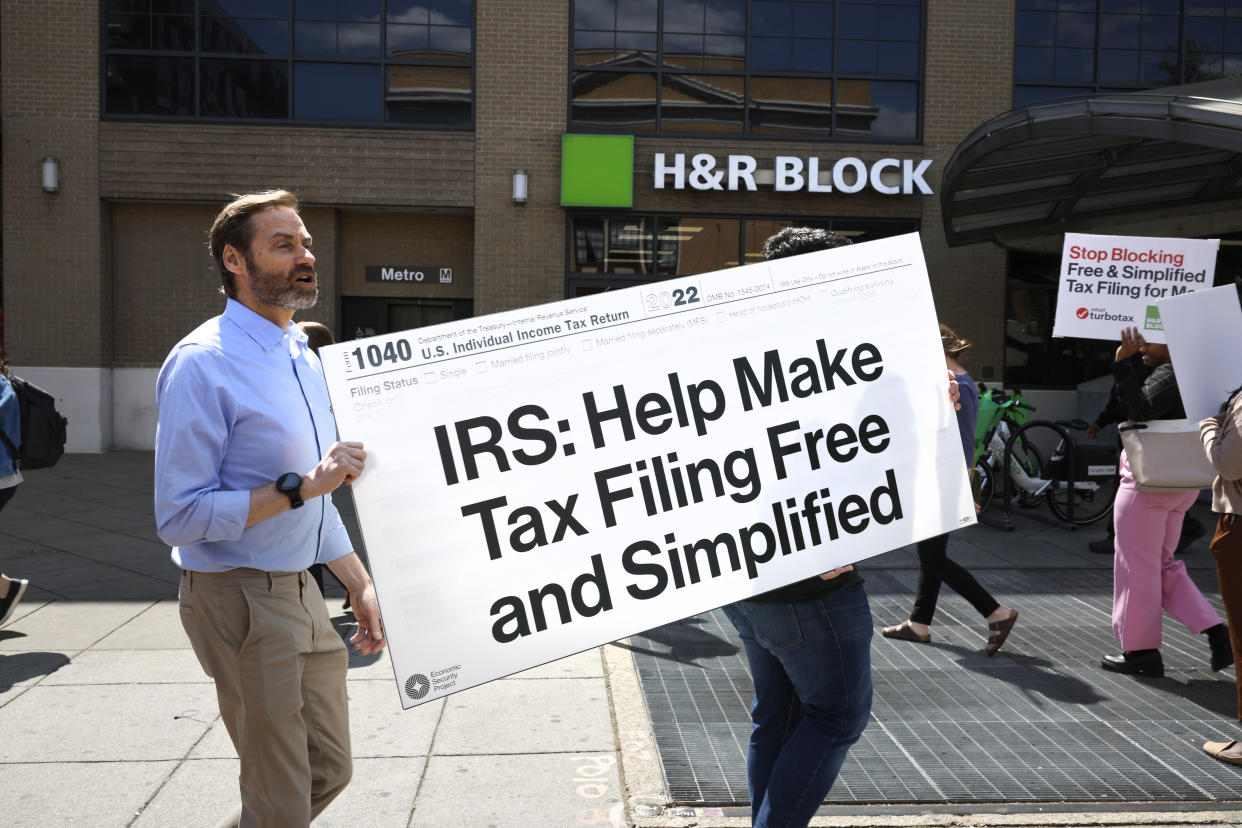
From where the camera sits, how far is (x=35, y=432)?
6.37 m

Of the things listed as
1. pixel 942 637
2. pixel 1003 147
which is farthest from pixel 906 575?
pixel 1003 147

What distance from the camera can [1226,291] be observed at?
181 inches

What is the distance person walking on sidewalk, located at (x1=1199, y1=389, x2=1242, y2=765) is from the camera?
13.6ft

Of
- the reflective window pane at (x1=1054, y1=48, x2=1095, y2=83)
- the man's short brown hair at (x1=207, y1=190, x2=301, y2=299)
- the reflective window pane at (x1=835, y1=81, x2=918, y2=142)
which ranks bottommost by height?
the man's short brown hair at (x1=207, y1=190, x2=301, y2=299)

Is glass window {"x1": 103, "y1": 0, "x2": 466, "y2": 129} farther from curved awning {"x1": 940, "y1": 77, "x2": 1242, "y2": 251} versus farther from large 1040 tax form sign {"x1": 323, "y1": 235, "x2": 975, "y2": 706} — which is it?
large 1040 tax form sign {"x1": 323, "y1": 235, "x2": 975, "y2": 706}

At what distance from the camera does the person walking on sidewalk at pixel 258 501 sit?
2.43 m

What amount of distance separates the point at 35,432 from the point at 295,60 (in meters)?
10.7

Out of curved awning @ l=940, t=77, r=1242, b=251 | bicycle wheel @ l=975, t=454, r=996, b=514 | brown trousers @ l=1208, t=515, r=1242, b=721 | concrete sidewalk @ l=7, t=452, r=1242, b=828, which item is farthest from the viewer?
bicycle wheel @ l=975, t=454, r=996, b=514

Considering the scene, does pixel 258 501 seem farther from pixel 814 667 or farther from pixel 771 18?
pixel 771 18

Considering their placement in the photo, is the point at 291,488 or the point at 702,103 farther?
the point at 702,103

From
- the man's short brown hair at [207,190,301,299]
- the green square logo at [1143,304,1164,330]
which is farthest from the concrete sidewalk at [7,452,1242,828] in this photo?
the green square logo at [1143,304,1164,330]

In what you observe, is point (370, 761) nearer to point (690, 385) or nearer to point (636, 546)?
point (636, 546)

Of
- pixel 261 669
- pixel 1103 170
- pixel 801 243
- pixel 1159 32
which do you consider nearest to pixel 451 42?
pixel 1103 170

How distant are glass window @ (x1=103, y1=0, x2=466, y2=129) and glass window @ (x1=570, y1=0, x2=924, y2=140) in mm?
618
